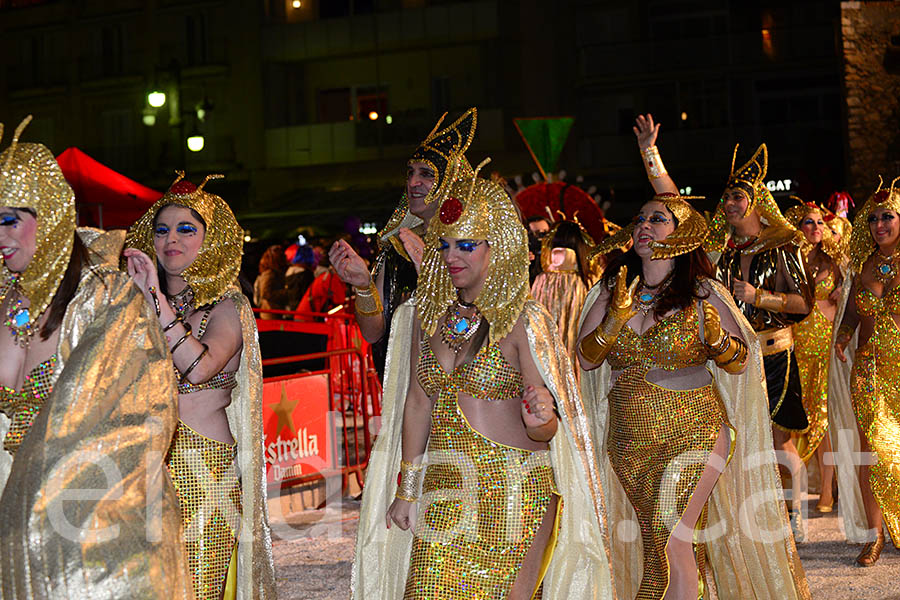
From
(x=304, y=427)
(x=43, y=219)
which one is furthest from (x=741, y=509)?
(x=304, y=427)

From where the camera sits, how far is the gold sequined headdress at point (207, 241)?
474 cm

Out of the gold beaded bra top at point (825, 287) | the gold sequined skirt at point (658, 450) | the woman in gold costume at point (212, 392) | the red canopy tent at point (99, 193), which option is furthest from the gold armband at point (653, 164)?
the red canopy tent at point (99, 193)

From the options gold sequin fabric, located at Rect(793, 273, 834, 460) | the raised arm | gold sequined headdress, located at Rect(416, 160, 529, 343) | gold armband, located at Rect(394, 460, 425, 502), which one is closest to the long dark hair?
the raised arm

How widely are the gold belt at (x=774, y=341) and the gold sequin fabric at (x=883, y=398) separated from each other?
2.09 feet

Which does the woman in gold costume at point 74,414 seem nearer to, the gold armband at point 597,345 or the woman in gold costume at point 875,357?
the gold armband at point 597,345

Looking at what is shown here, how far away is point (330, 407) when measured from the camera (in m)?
9.21

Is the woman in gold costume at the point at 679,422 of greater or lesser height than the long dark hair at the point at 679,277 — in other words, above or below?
below

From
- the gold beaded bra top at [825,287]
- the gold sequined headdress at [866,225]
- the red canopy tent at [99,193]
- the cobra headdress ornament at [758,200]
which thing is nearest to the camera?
the gold sequined headdress at [866,225]

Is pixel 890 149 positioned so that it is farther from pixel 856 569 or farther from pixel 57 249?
pixel 57 249

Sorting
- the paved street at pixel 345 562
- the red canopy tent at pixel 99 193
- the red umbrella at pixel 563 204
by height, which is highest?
the red canopy tent at pixel 99 193

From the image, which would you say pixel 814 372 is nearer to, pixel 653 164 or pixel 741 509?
pixel 653 164

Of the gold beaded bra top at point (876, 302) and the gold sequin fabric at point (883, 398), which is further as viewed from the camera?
the gold beaded bra top at point (876, 302)

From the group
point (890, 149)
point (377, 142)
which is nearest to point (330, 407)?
point (890, 149)

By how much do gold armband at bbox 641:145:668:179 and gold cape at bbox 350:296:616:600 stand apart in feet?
6.88
